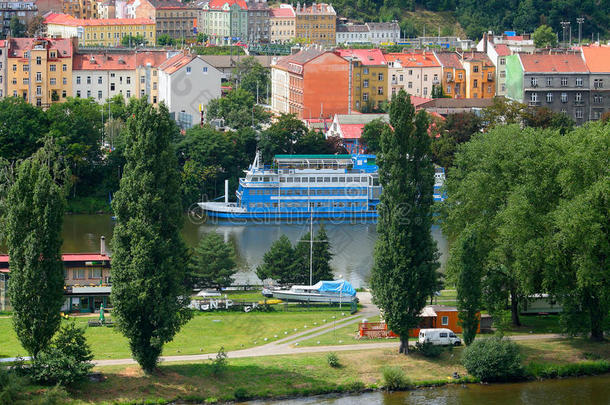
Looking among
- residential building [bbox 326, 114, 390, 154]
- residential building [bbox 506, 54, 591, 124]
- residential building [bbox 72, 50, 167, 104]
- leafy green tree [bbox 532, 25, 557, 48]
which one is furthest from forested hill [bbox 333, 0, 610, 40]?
residential building [bbox 326, 114, 390, 154]

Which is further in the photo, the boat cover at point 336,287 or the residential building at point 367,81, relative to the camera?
the residential building at point 367,81

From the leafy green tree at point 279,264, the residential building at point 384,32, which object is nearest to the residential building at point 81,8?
the residential building at point 384,32

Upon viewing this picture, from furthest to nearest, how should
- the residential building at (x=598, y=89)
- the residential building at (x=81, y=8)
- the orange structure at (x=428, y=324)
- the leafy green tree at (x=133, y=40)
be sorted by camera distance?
the residential building at (x=81, y=8)
the leafy green tree at (x=133, y=40)
the residential building at (x=598, y=89)
the orange structure at (x=428, y=324)

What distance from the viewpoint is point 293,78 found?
93.9 metres

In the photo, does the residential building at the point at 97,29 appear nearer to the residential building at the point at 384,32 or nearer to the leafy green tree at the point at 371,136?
the residential building at the point at 384,32

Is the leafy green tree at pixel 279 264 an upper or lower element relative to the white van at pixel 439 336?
upper

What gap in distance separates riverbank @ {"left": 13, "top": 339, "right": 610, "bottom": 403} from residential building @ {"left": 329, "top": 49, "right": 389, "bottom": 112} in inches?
2141

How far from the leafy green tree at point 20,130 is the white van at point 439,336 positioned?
111 ft

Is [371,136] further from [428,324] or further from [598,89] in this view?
[428,324]

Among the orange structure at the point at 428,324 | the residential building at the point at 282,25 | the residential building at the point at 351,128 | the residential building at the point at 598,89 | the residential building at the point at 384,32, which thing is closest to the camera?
the orange structure at the point at 428,324

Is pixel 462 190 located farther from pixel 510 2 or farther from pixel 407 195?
pixel 510 2

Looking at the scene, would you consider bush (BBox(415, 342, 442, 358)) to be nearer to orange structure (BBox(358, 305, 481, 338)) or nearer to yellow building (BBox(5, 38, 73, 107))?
orange structure (BBox(358, 305, 481, 338))

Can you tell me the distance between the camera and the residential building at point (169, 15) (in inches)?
5733

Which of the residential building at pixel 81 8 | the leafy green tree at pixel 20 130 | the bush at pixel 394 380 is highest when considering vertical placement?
the residential building at pixel 81 8
